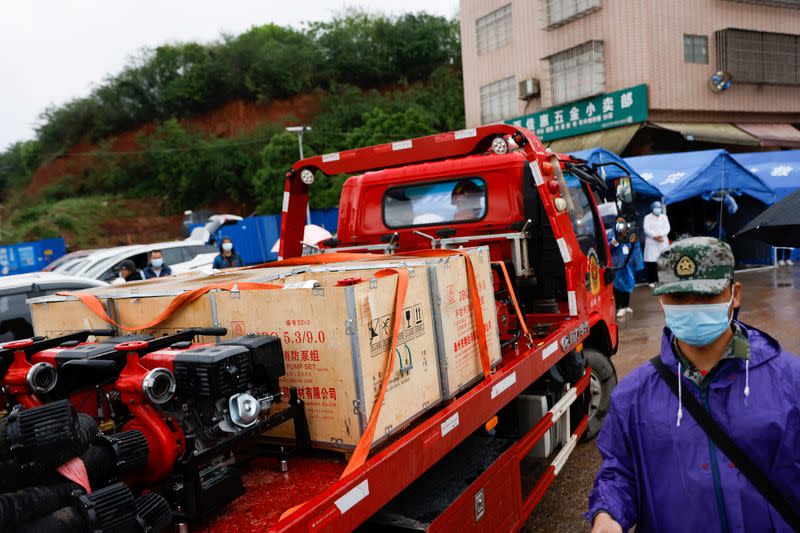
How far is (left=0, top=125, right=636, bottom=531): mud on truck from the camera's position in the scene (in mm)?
1829

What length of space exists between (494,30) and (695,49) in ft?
26.1

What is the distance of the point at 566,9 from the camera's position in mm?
21625

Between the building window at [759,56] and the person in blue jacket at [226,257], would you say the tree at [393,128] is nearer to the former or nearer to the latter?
the building window at [759,56]

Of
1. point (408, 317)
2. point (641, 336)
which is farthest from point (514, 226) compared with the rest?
point (641, 336)

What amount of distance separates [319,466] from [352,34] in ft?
169

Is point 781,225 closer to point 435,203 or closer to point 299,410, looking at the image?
point 435,203

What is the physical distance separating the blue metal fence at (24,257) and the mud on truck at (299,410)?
23294 millimetres

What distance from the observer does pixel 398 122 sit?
3278 centimetres

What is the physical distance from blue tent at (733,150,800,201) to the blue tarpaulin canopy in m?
0.93

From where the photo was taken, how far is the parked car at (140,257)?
39.0ft

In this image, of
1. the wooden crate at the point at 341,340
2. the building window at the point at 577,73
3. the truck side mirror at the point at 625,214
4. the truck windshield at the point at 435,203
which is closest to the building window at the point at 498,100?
the building window at the point at 577,73

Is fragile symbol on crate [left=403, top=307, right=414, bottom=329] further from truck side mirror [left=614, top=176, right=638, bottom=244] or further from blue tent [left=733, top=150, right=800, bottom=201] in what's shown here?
blue tent [left=733, top=150, right=800, bottom=201]

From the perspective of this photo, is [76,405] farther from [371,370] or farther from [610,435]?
[610,435]

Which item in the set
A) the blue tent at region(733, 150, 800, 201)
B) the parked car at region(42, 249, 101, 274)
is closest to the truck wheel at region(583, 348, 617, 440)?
the parked car at region(42, 249, 101, 274)
